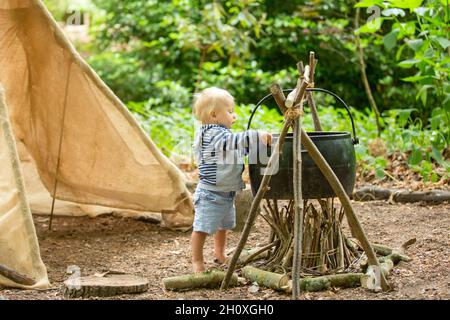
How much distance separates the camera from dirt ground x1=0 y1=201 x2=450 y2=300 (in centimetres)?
334

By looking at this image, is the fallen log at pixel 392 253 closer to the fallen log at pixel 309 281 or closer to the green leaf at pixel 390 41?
the fallen log at pixel 309 281

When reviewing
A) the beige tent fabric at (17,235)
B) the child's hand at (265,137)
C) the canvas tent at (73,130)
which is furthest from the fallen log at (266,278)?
the canvas tent at (73,130)

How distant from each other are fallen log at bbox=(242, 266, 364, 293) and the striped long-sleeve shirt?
1.63 ft

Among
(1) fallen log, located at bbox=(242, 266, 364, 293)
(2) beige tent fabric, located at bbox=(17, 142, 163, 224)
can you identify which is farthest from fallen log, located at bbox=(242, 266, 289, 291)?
(2) beige tent fabric, located at bbox=(17, 142, 163, 224)

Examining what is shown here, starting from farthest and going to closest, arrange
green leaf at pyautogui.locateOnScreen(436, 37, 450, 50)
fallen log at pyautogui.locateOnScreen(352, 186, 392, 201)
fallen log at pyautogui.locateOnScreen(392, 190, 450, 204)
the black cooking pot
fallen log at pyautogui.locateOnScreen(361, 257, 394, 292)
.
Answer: fallen log at pyautogui.locateOnScreen(352, 186, 392, 201)
fallen log at pyautogui.locateOnScreen(392, 190, 450, 204)
green leaf at pyautogui.locateOnScreen(436, 37, 450, 50)
the black cooking pot
fallen log at pyautogui.locateOnScreen(361, 257, 394, 292)

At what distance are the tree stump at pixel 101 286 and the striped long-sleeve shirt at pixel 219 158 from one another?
632 millimetres

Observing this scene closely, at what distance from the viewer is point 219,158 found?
3.62 m

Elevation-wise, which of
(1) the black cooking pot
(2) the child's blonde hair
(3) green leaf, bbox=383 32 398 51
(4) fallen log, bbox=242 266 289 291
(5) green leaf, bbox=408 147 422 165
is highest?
(3) green leaf, bbox=383 32 398 51

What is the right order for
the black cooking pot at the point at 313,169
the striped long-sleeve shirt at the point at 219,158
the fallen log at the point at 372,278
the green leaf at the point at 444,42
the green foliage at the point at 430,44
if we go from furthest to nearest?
the green foliage at the point at 430,44 < the green leaf at the point at 444,42 < the striped long-sleeve shirt at the point at 219,158 < the black cooking pot at the point at 313,169 < the fallen log at the point at 372,278

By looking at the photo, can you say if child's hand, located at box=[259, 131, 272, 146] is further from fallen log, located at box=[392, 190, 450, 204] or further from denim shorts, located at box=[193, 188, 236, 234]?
fallen log, located at box=[392, 190, 450, 204]

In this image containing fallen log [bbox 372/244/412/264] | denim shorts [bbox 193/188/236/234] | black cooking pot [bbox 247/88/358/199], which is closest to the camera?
black cooking pot [bbox 247/88/358/199]

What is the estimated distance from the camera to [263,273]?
345cm

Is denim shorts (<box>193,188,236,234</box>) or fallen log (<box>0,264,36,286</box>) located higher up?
denim shorts (<box>193,188,236,234</box>)

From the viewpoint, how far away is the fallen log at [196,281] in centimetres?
342
